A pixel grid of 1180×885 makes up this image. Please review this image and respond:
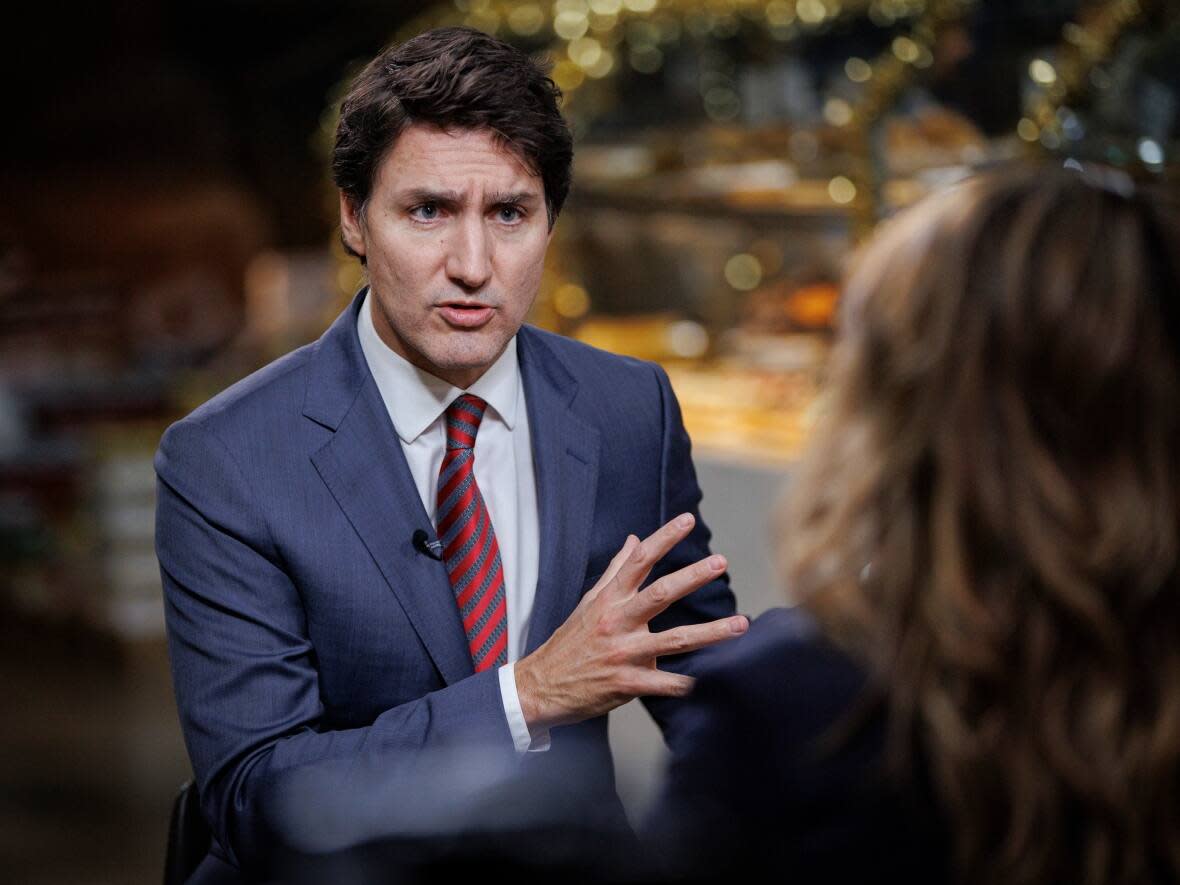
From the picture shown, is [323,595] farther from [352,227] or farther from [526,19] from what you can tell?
[526,19]

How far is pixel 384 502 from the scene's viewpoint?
57.9 inches

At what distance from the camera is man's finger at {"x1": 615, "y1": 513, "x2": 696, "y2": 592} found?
1.34 meters

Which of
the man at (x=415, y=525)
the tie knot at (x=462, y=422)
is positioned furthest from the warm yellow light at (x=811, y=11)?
the tie knot at (x=462, y=422)

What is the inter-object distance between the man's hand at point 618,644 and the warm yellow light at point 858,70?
3.05m

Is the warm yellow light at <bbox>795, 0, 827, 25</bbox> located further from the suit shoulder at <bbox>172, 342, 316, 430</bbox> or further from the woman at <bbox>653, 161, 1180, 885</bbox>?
the woman at <bbox>653, 161, 1180, 885</bbox>

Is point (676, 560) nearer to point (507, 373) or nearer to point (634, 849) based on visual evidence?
point (507, 373)

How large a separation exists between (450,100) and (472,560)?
1.53 ft

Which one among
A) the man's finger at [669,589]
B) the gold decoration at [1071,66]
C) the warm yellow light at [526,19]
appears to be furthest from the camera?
the warm yellow light at [526,19]

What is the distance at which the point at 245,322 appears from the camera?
729cm

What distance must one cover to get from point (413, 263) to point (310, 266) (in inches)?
222

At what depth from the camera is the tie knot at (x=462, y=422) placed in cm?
153

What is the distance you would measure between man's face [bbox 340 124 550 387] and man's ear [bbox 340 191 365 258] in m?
0.02

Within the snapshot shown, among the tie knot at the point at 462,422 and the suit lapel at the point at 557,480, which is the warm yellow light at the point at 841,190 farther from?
the tie knot at the point at 462,422

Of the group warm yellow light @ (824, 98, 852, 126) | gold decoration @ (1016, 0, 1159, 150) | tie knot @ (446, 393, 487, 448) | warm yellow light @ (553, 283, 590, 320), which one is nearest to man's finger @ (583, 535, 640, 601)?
tie knot @ (446, 393, 487, 448)
